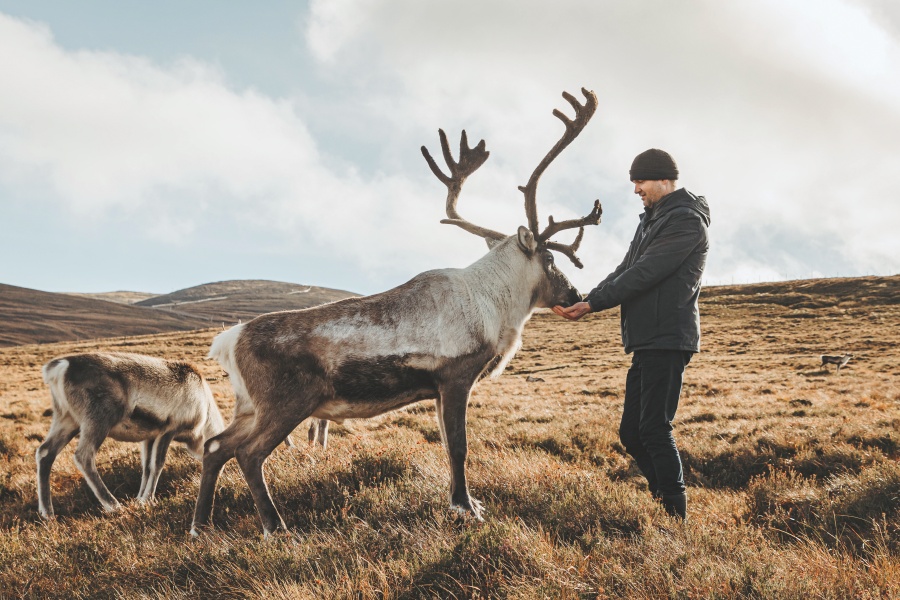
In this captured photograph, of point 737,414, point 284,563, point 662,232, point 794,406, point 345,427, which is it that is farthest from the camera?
point 794,406

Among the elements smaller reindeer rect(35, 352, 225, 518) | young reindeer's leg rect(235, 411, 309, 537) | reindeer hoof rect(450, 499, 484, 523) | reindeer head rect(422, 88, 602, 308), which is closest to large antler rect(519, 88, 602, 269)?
reindeer head rect(422, 88, 602, 308)

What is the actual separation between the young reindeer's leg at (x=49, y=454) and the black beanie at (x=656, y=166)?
6557mm

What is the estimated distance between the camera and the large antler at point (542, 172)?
18.9ft

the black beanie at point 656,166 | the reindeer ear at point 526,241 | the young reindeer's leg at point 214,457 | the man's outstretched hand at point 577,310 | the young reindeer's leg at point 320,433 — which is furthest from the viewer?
the young reindeer's leg at point 320,433

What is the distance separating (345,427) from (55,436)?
16.2 ft

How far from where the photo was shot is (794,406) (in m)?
14.5

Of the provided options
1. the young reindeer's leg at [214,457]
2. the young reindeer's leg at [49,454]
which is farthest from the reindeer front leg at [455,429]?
the young reindeer's leg at [49,454]

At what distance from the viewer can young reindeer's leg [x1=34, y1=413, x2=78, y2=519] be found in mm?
6273

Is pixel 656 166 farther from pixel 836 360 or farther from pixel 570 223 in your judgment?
pixel 836 360

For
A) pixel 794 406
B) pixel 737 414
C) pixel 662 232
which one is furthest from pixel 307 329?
pixel 794 406

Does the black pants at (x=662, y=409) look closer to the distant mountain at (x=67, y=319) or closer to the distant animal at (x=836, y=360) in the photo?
the distant animal at (x=836, y=360)

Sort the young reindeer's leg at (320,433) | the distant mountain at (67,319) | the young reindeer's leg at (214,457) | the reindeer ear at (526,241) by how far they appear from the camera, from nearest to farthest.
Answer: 1. the young reindeer's leg at (214,457)
2. the reindeer ear at (526,241)
3. the young reindeer's leg at (320,433)
4. the distant mountain at (67,319)

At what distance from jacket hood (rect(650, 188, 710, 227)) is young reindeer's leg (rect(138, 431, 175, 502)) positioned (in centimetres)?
592

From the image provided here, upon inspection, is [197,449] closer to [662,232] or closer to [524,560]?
[524,560]
